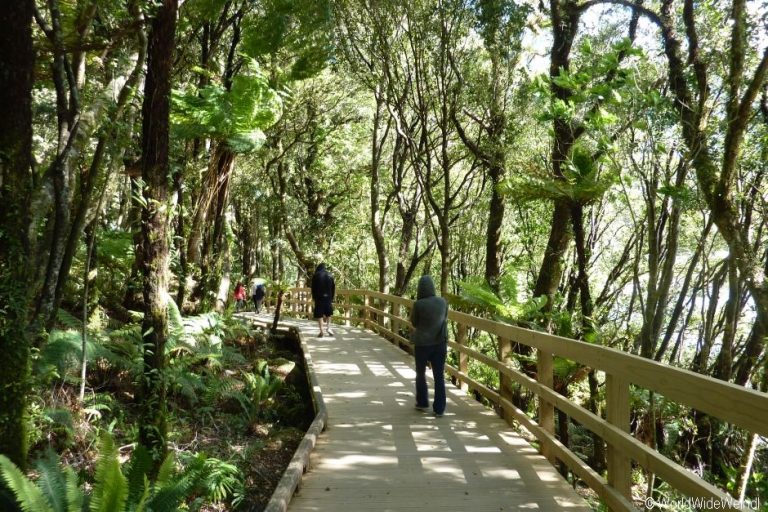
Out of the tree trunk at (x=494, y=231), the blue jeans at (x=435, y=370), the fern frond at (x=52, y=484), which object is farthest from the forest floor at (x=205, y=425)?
the tree trunk at (x=494, y=231)

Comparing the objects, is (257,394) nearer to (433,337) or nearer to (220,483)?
(433,337)

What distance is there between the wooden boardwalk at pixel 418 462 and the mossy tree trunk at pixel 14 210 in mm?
2014

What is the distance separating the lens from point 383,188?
22.8 m

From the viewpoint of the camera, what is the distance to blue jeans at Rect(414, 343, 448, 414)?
6395 mm

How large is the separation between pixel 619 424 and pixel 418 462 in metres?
1.86

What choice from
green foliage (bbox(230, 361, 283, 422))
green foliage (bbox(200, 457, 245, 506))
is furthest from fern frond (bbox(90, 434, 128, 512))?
green foliage (bbox(230, 361, 283, 422))

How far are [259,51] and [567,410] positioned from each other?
289 inches

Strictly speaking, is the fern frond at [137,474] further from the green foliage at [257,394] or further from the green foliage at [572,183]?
the green foliage at [572,183]

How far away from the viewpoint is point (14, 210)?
3.64 meters

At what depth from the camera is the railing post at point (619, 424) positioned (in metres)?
3.67

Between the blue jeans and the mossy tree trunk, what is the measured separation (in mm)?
3982

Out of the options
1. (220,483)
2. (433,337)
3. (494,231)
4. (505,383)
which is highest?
(494,231)

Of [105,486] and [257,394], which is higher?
[105,486]

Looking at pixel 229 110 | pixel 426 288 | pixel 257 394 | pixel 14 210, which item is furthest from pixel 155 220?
pixel 229 110
